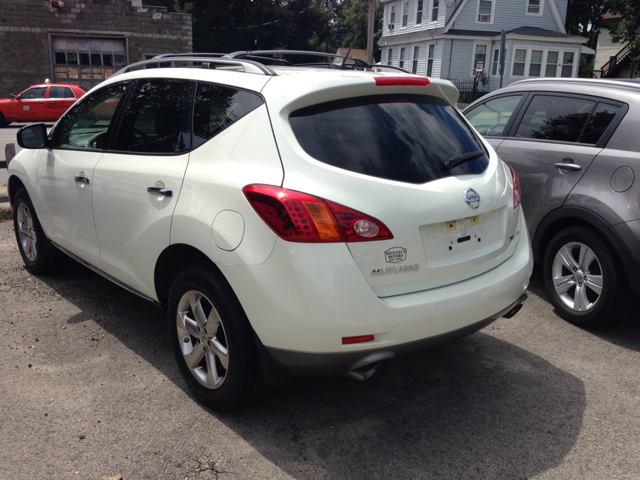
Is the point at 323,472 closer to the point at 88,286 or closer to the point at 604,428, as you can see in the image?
the point at 604,428

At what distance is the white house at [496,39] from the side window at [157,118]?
35.3 metres

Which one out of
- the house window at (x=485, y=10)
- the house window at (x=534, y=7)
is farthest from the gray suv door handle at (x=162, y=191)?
the house window at (x=534, y=7)

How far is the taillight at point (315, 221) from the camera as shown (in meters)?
2.56

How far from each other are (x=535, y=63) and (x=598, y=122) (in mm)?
35682

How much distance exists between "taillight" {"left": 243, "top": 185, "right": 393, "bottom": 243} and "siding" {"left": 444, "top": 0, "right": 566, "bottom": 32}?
3693 centimetres

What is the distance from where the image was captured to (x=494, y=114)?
5684 millimetres

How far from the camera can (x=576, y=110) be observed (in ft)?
15.7

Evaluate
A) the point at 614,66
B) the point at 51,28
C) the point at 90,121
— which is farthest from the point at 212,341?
the point at 614,66

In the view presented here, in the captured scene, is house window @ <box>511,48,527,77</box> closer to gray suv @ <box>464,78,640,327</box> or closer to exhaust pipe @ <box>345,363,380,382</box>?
gray suv @ <box>464,78,640,327</box>

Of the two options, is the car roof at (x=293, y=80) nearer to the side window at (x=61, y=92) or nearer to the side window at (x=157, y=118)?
the side window at (x=157, y=118)

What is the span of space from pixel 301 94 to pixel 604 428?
2347 millimetres

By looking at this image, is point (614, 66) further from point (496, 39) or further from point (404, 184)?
point (404, 184)

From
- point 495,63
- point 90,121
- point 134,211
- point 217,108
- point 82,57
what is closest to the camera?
point 217,108

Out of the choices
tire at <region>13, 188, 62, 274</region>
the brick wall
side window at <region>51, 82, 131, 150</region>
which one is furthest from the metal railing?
side window at <region>51, 82, 131, 150</region>
